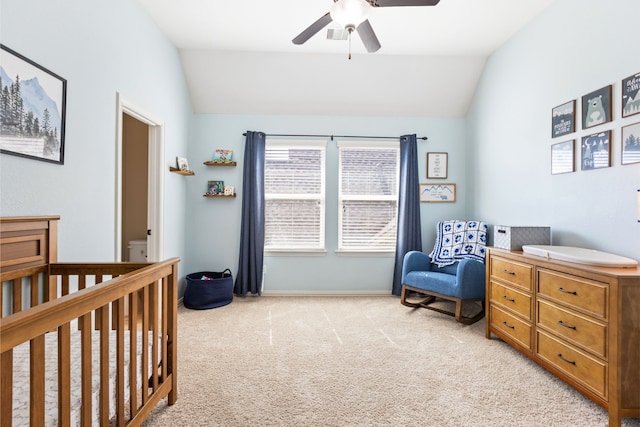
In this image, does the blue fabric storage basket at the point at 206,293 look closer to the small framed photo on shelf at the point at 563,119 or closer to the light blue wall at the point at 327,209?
the light blue wall at the point at 327,209

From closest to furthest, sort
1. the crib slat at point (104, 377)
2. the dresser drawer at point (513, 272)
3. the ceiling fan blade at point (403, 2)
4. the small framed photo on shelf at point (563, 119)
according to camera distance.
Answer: the crib slat at point (104, 377) → the ceiling fan blade at point (403, 2) → the dresser drawer at point (513, 272) → the small framed photo on shelf at point (563, 119)

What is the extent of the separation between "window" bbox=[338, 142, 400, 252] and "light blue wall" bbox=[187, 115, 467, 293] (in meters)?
0.13

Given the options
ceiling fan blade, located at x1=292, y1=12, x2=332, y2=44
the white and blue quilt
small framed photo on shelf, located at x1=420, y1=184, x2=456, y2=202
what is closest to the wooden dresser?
the white and blue quilt

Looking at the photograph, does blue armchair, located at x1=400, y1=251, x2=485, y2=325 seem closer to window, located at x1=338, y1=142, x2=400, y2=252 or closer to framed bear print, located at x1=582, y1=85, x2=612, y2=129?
window, located at x1=338, y1=142, x2=400, y2=252

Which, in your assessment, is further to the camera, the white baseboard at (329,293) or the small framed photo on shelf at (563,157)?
the white baseboard at (329,293)

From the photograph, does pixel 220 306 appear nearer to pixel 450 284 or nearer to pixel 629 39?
pixel 450 284

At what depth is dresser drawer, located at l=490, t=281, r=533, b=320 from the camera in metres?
2.21

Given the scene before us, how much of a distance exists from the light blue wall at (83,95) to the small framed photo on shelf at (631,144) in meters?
3.36

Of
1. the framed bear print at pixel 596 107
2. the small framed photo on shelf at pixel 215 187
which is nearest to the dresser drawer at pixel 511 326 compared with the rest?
the framed bear print at pixel 596 107

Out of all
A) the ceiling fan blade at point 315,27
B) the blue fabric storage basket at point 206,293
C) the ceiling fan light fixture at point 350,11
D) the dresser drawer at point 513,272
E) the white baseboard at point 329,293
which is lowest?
the white baseboard at point 329,293

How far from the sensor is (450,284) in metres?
3.03

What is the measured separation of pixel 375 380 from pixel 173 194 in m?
2.66

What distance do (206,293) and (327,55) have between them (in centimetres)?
287

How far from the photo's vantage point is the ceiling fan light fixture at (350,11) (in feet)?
5.60
